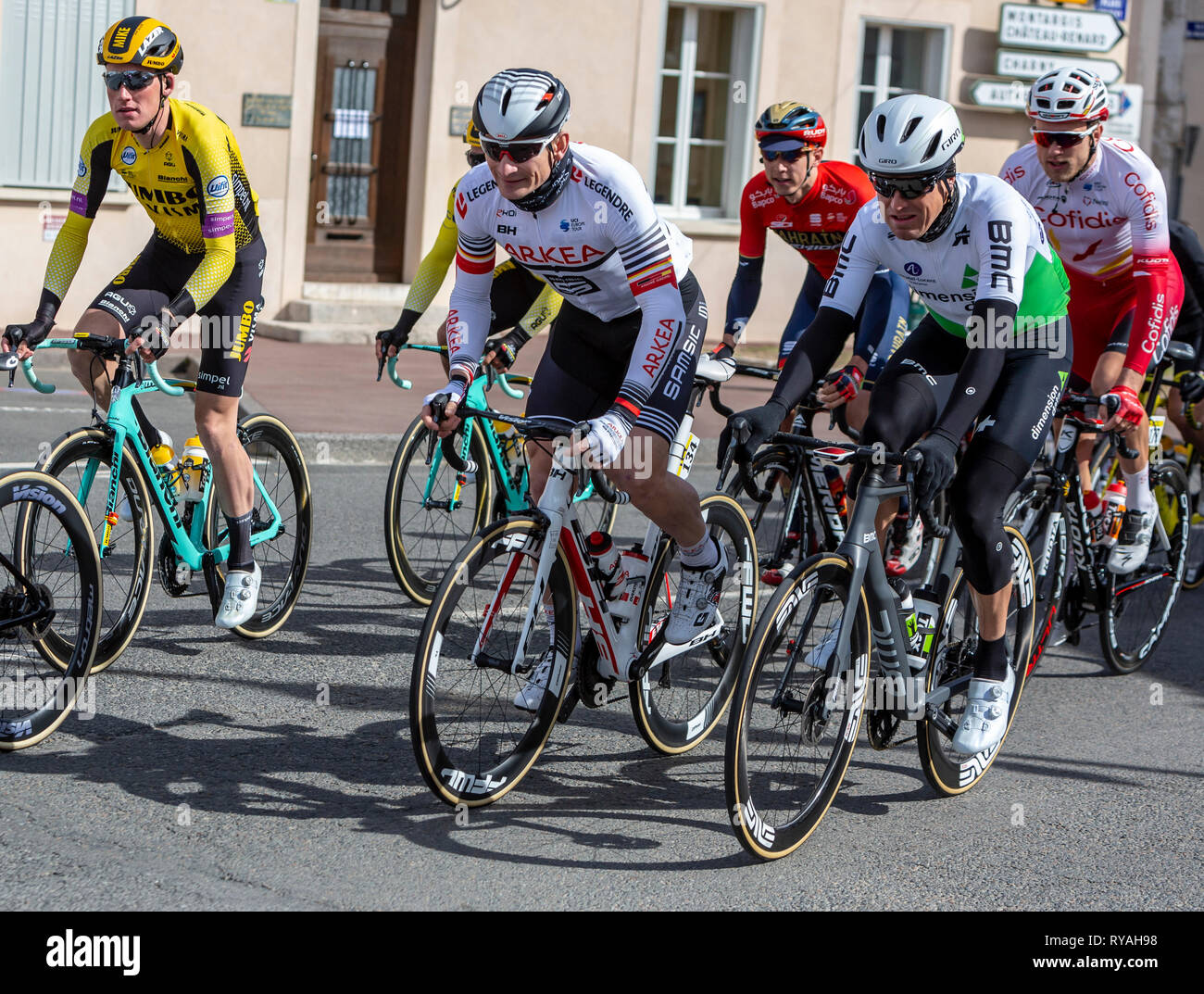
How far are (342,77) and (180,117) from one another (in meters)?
10.6

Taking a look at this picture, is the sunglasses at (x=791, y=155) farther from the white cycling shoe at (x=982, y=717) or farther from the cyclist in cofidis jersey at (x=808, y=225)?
the white cycling shoe at (x=982, y=717)

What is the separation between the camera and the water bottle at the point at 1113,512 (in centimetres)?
644

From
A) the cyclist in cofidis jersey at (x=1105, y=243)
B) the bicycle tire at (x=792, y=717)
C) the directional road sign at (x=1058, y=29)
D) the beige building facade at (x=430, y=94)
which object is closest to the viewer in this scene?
the bicycle tire at (x=792, y=717)

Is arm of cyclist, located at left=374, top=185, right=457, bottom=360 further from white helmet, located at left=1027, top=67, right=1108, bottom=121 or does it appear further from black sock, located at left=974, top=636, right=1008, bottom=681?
black sock, located at left=974, top=636, right=1008, bottom=681

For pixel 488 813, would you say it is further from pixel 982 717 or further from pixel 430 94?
pixel 430 94

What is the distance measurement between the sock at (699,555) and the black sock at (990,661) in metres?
0.89

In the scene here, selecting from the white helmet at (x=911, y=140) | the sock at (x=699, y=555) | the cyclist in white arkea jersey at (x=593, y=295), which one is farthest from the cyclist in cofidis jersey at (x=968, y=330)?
the sock at (x=699, y=555)

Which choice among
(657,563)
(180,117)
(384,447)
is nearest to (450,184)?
(384,447)

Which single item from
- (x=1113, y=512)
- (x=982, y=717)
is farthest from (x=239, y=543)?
(x=1113, y=512)

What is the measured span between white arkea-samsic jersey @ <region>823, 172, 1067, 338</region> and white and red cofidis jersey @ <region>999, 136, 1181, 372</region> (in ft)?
4.36

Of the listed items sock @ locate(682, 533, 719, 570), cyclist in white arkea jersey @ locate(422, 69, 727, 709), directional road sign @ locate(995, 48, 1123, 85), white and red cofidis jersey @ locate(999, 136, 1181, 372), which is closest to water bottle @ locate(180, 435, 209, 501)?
cyclist in white arkea jersey @ locate(422, 69, 727, 709)

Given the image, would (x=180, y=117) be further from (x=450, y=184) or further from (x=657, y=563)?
(x=450, y=184)

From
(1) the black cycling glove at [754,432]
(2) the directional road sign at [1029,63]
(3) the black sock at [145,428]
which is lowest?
(3) the black sock at [145,428]
